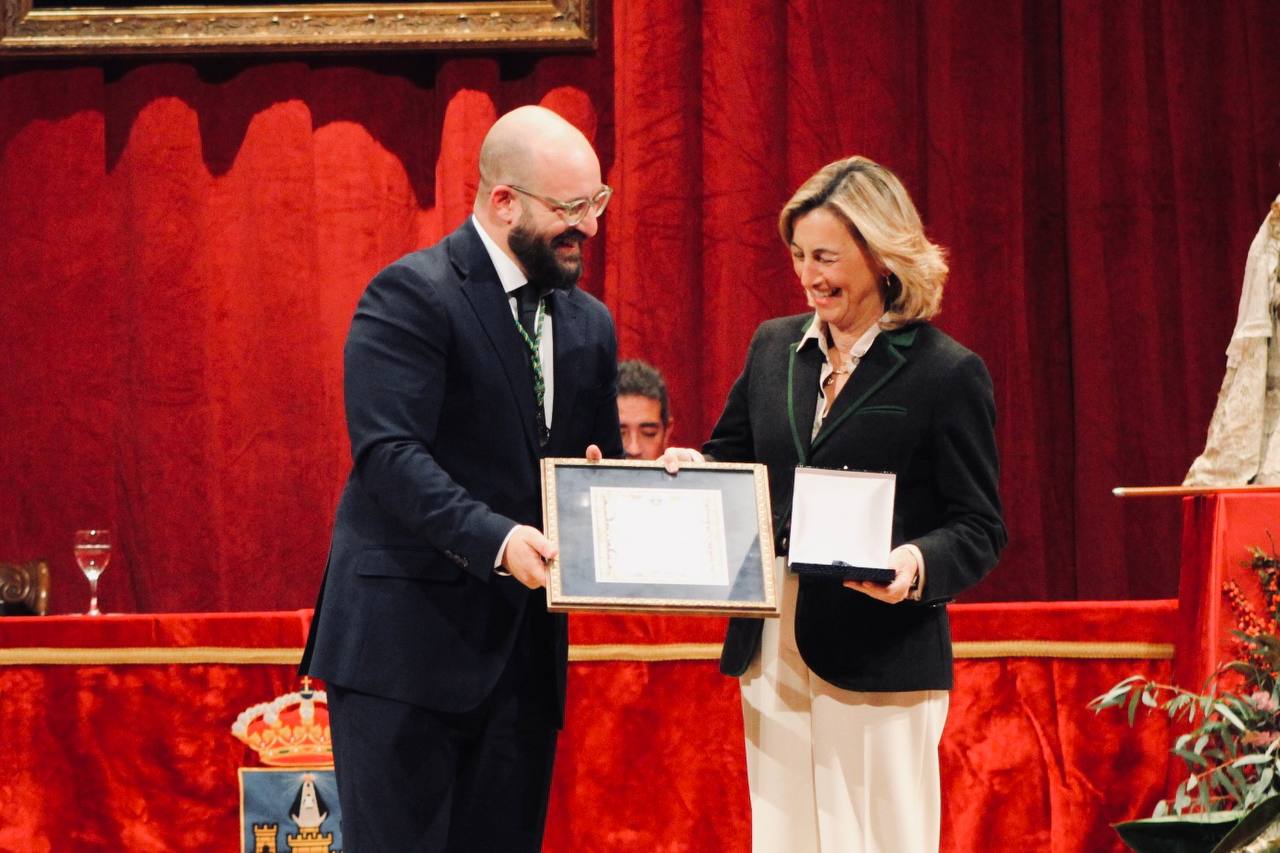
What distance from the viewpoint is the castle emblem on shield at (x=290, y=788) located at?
3.38 meters

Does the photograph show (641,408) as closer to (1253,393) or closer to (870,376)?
(1253,393)

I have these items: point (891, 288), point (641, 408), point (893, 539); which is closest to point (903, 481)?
point (893, 539)

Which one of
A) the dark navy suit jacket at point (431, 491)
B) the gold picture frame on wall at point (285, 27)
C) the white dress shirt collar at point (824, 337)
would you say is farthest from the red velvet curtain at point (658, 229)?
the dark navy suit jacket at point (431, 491)

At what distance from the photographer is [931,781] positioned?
2.46 meters

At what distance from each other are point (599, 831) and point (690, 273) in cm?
195

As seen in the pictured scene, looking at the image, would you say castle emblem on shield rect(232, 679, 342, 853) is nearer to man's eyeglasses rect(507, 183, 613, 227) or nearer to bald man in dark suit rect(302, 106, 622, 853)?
bald man in dark suit rect(302, 106, 622, 853)

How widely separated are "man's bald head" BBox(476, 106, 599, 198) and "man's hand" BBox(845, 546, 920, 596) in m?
0.78

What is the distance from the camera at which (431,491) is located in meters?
2.24

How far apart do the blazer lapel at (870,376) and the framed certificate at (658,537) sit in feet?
0.50

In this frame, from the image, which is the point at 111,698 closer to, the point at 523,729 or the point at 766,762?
the point at 523,729

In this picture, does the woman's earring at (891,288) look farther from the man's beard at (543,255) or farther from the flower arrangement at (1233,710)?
the flower arrangement at (1233,710)

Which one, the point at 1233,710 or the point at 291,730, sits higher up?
the point at 1233,710

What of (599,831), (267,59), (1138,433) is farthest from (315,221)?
(1138,433)

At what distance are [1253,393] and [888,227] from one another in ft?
6.11
